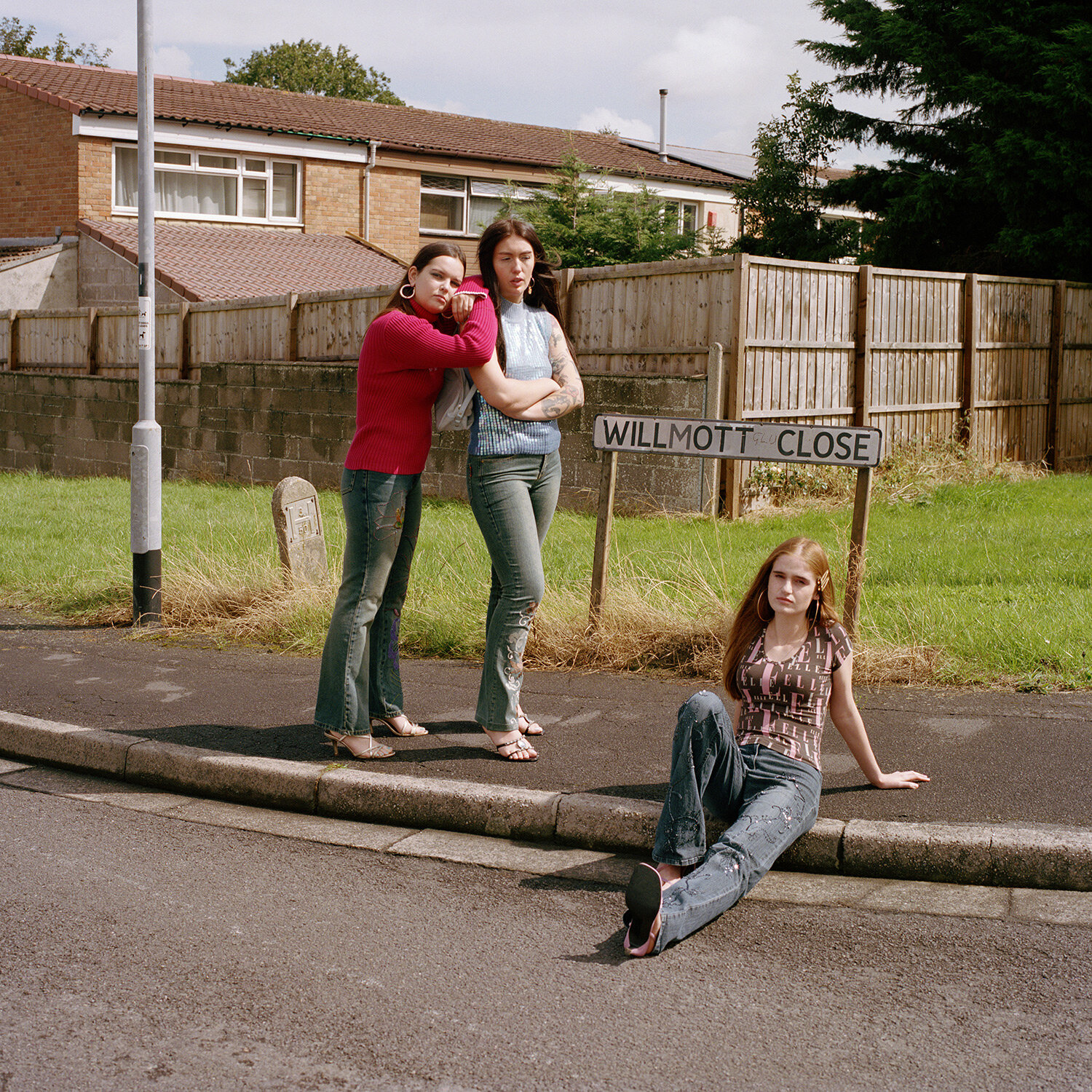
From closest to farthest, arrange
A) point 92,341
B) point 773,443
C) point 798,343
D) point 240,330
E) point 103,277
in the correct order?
point 773,443
point 798,343
point 240,330
point 92,341
point 103,277

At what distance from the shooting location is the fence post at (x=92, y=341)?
1859 cm

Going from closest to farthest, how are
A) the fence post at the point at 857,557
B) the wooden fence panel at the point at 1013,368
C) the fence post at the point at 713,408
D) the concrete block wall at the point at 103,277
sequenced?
the fence post at the point at 857,557 → the fence post at the point at 713,408 → the wooden fence panel at the point at 1013,368 → the concrete block wall at the point at 103,277

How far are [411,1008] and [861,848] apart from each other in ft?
5.40

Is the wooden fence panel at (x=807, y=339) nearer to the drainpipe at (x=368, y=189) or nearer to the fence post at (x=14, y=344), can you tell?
the fence post at (x=14, y=344)

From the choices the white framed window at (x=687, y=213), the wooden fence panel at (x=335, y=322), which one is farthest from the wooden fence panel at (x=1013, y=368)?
the white framed window at (x=687, y=213)

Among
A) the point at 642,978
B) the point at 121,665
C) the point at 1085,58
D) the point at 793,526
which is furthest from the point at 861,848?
the point at 1085,58

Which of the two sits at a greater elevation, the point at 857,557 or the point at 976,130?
the point at 976,130

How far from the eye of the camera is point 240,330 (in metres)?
16.3

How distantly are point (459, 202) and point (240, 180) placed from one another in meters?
5.38

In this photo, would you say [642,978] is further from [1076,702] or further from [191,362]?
[191,362]

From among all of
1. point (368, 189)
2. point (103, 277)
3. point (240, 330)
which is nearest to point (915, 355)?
point (240, 330)

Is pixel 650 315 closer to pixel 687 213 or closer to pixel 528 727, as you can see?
pixel 528 727

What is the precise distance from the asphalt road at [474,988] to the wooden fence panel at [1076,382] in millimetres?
13999

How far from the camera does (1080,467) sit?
16.8m
